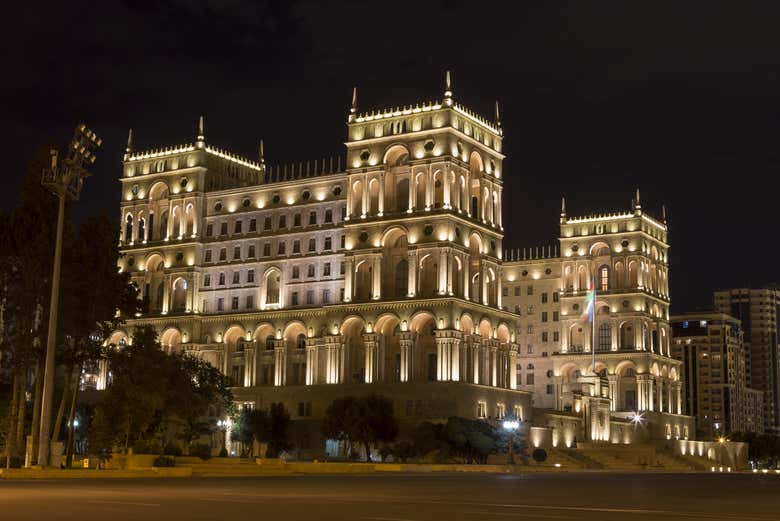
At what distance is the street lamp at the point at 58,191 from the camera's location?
46.7 metres

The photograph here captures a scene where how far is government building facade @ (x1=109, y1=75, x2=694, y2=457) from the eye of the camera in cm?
9375

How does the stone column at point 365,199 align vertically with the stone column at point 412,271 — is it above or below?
above

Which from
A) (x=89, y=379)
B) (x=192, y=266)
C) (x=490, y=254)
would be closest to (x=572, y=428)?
(x=490, y=254)

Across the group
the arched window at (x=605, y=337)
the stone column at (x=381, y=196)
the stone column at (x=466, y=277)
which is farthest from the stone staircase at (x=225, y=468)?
the arched window at (x=605, y=337)

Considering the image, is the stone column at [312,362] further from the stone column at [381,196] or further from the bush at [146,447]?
the bush at [146,447]

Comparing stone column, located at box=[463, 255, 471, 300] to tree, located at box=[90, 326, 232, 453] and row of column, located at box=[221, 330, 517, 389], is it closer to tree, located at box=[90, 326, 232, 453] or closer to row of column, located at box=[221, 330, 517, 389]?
row of column, located at box=[221, 330, 517, 389]

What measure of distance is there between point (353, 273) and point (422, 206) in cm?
842

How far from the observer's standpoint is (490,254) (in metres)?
100

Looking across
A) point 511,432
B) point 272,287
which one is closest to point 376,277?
point 272,287

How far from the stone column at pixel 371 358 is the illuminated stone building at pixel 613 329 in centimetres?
3532

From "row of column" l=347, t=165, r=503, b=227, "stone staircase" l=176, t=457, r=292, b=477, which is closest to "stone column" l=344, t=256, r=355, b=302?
"row of column" l=347, t=165, r=503, b=227

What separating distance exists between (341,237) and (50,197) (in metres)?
47.7

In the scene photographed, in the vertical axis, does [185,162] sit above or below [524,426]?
above

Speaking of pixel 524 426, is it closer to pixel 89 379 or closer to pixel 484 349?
pixel 484 349
